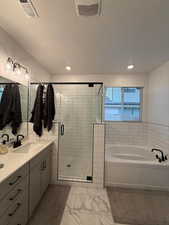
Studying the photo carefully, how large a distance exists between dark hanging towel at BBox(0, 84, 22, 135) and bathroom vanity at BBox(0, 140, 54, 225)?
540mm

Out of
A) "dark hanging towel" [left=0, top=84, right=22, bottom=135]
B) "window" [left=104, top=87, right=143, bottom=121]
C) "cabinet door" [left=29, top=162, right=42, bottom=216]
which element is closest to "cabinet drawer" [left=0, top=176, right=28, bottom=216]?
"cabinet door" [left=29, top=162, right=42, bottom=216]

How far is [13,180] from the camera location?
4.21 feet

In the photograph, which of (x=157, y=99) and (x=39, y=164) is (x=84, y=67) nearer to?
(x=157, y=99)

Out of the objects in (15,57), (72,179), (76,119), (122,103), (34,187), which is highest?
(15,57)

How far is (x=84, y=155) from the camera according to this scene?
322 cm

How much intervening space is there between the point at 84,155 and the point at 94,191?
0.96 meters

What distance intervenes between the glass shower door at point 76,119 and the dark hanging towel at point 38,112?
57 centimetres

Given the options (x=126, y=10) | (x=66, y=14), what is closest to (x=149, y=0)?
(x=126, y=10)

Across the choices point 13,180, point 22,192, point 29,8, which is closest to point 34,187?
point 22,192

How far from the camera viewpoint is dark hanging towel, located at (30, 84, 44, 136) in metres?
2.42

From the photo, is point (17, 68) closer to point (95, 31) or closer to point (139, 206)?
point (95, 31)

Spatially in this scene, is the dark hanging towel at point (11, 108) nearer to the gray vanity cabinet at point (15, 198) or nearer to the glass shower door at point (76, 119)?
the glass shower door at point (76, 119)

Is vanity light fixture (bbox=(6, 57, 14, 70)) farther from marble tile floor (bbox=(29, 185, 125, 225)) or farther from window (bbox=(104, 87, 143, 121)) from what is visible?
window (bbox=(104, 87, 143, 121))

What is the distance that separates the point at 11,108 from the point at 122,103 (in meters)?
3.04
